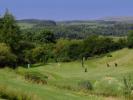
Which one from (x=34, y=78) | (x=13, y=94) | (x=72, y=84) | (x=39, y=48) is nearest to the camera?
(x=13, y=94)

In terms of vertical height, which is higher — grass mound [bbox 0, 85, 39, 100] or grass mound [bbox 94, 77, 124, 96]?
grass mound [bbox 0, 85, 39, 100]

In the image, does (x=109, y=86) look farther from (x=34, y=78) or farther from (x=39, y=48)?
(x=39, y=48)

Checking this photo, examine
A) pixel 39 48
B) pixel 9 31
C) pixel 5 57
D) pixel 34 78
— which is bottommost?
pixel 39 48

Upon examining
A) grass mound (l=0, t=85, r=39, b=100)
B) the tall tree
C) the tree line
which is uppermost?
grass mound (l=0, t=85, r=39, b=100)

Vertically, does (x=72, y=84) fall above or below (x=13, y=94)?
below

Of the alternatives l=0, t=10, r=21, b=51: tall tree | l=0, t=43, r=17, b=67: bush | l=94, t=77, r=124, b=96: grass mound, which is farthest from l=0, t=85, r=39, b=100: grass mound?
l=0, t=10, r=21, b=51: tall tree

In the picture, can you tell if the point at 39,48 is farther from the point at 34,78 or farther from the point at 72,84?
the point at 34,78

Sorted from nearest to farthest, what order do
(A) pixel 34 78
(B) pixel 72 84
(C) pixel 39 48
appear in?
(A) pixel 34 78 < (B) pixel 72 84 < (C) pixel 39 48

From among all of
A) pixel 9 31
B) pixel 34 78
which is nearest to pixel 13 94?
pixel 34 78

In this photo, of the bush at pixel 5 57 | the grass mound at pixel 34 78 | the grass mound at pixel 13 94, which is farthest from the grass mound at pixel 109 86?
the bush at pixel 5 57

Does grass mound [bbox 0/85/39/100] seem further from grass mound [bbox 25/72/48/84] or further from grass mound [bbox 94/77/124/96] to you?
grass mound [bbox 94/77/124/96]

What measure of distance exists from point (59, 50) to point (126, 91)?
89388mm

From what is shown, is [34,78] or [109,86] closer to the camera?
[34,78]

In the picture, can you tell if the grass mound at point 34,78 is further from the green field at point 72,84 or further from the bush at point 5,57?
the bush at point 5,57
